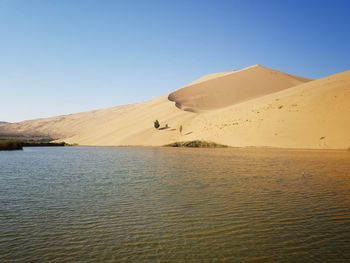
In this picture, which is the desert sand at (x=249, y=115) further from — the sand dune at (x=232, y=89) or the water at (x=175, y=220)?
the water at (x=175, y=220)

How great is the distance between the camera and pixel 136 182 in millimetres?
14586

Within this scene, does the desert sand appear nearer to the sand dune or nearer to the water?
the sand dune

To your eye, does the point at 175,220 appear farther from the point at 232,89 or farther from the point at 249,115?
the point at 232,89

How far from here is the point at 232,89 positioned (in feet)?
245

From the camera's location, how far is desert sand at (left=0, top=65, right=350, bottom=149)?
39.7 m

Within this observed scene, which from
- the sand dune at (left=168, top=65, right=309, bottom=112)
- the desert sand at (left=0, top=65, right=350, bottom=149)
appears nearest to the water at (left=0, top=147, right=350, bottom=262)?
the desert sand at (left=0, top=65, right=350, bottom=149)

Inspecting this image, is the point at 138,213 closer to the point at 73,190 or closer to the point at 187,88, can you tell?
the point at 73,190

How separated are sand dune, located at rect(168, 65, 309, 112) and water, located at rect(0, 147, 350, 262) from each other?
53012 millimetres

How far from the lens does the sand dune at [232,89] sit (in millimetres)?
69250

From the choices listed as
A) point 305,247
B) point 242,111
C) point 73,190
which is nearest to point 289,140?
point 242,111

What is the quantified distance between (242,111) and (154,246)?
4864 cm

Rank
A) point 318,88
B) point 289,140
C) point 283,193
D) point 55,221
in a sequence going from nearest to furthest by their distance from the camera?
point 55,221 < point 283,193 < point 289,140 < point 318,88

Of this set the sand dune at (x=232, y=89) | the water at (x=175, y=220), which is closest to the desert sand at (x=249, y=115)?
the sand dune at (x=232, y=89)

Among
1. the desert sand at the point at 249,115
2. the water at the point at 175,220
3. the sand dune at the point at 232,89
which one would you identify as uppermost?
the sand dune at the point at 232,89
